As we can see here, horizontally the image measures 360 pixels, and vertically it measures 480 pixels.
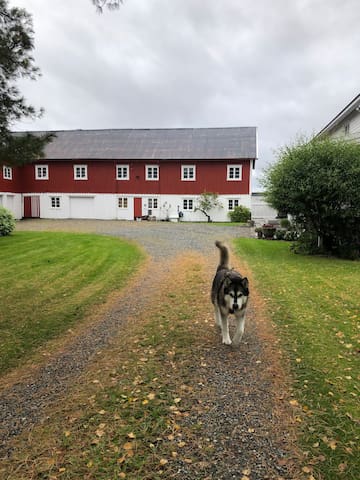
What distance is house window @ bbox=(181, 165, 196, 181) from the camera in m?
32.6

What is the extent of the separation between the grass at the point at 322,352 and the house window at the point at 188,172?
22.1m

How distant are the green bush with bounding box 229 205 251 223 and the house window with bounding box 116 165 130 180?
11.3 meters

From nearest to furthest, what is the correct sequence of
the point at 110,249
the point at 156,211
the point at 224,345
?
the point at 224,345 < the point at 110,249 < the point at 156,211

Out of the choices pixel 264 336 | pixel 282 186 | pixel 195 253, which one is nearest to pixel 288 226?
pixel 282 186

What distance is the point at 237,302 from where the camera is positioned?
482 centimetres

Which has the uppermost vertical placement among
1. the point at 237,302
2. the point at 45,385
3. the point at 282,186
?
the point at 282,186

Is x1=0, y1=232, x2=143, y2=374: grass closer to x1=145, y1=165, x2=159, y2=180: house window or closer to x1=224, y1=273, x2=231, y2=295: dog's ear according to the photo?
x1=224, y1=273, x2=231, y2=295: dog's ear

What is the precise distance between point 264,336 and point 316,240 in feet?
35.4

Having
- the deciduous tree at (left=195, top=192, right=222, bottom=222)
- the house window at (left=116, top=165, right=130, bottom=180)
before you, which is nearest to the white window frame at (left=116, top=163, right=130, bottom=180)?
the house window at (left=116, top=165, right=130, bottom=180)

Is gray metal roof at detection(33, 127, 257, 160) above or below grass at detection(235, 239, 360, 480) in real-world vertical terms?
above

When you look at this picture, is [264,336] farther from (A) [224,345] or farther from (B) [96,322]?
(B) [96,322]

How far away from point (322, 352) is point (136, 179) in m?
29.8

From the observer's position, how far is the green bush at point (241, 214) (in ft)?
99.4

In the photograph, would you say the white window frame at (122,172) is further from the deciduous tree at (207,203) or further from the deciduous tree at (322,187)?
the deciduous tree at (322,187)
